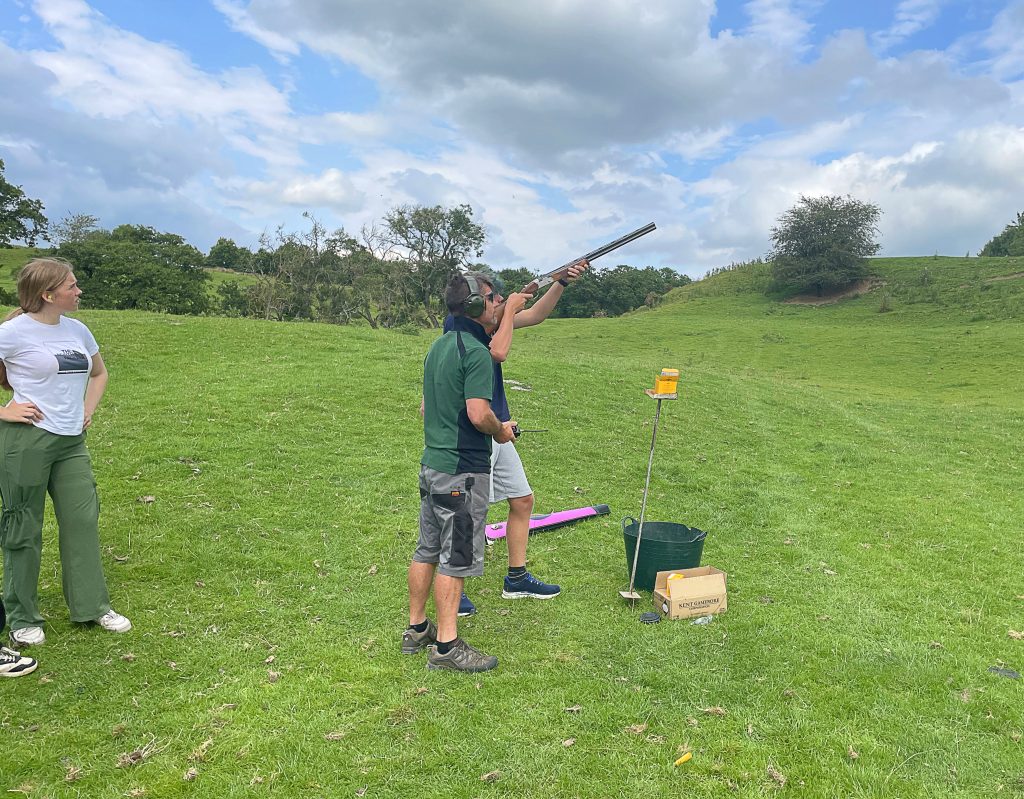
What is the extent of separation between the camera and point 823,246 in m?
55.2

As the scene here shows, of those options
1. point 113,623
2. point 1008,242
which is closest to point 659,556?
point 113,623

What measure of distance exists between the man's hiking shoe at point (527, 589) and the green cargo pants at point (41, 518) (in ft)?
11.0

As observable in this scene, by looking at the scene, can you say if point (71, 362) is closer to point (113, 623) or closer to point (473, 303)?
point (113, 623)

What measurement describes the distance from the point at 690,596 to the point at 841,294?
5536cm

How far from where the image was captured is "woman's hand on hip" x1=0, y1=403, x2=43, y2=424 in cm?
474

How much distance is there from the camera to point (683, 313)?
54250 millimetres

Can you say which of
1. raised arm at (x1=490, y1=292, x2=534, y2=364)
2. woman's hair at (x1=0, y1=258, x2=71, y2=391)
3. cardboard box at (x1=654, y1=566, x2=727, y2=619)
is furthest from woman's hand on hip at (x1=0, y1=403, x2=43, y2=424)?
cardboard box at (x1=654, y1=566, x2=727, y2=619)

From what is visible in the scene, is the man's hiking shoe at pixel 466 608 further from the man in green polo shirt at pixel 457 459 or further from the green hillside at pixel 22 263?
the green hillside at pixel 22 263

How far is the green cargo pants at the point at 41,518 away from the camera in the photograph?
488cm

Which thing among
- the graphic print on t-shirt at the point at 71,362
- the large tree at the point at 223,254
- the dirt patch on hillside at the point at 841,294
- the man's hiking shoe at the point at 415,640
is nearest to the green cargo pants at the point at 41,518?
the graphic print on t-shirt at the point at 71,362

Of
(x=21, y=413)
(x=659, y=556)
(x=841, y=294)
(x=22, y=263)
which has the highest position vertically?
(x=841, y=294)

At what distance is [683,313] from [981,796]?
52.5 metres

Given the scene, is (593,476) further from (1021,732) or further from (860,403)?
(860,403)

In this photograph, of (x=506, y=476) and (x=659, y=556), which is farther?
(x=659, y=556)
